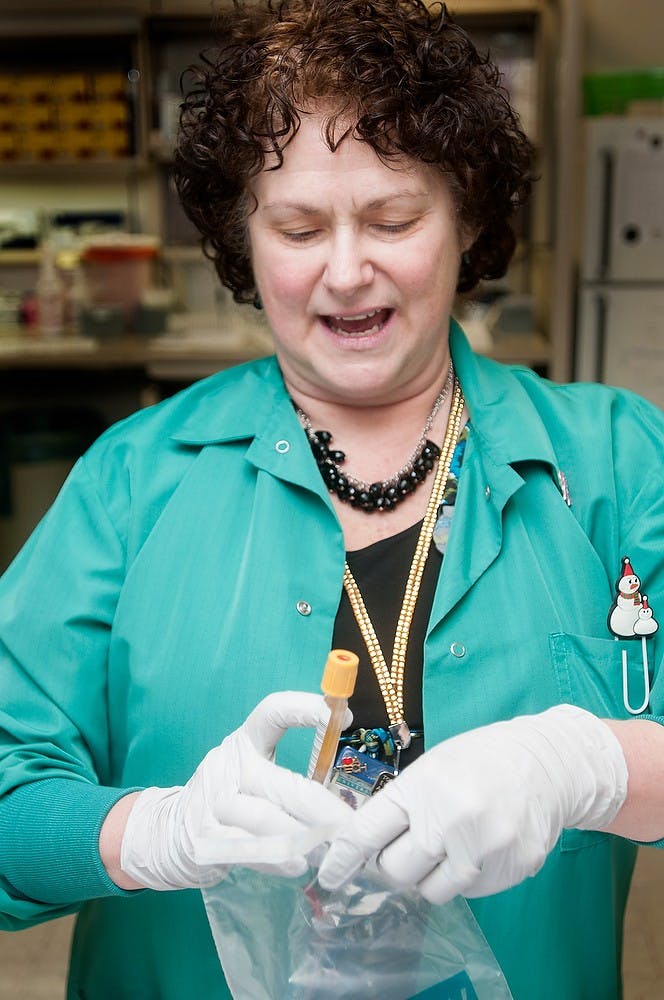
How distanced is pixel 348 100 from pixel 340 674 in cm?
75

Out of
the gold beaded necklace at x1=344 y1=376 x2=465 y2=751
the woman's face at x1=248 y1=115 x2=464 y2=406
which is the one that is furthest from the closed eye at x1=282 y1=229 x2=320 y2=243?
the gold beaded necklace at x1=344 y1=376 x2=465 y2=751

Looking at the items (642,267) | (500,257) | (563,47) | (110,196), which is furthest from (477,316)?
(500,257)

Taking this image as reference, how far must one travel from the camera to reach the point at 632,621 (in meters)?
1.30

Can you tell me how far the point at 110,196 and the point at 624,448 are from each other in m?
4.29

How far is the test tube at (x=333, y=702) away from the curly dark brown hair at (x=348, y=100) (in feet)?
2.21

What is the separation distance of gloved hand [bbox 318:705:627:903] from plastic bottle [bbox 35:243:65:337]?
4.06 meters

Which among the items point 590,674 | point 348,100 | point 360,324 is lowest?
point 590,674

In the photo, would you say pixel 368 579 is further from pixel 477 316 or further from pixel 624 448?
pixel 477 316

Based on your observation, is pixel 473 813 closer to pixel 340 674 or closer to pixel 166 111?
pixel 340 674

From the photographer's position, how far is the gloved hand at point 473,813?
3.01 feet

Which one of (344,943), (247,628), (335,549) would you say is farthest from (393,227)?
(344,943)

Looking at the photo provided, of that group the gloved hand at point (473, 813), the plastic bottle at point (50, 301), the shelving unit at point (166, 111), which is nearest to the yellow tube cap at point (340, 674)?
the gloved hand at point (473, 813)

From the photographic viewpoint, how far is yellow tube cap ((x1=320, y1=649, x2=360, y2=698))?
88 centimetres

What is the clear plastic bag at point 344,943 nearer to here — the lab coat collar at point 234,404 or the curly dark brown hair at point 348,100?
the lab coat collar at point 234,404
